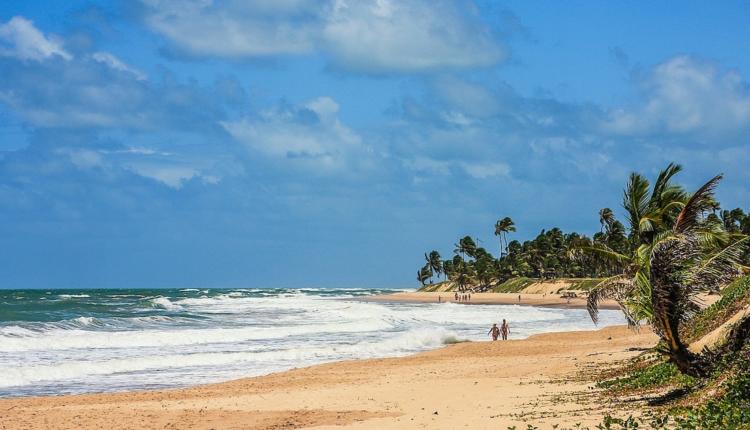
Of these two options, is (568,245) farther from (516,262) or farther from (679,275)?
(516,262)

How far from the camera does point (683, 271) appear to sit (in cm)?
1333

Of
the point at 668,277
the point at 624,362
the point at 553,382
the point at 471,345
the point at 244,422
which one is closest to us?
the point at 668,277

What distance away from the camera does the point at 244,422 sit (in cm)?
1755

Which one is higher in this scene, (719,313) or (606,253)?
(606,253)

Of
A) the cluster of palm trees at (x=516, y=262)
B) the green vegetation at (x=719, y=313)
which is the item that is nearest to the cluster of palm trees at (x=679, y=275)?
the green vegetation at (x=719, y=313)

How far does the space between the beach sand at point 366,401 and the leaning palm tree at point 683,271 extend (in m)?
1.74

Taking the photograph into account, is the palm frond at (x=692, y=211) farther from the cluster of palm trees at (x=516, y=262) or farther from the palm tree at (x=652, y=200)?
the cluster of palm trees at (x=516, y=262)

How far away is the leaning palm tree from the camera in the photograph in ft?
42.9

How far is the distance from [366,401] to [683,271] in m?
9.57

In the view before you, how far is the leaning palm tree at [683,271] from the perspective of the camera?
1309 cm

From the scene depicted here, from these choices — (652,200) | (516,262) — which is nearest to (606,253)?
(652,200)

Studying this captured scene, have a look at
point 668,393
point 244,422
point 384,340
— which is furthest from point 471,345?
point 668,393

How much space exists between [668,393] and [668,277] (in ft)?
7.84

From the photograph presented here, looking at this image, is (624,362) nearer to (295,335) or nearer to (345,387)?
(345,387)
